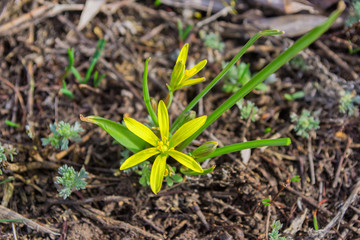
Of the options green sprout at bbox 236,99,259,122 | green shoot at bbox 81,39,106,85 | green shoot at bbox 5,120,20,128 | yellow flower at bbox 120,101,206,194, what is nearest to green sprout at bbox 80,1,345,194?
yellow flower at bbox 120,101,206,194

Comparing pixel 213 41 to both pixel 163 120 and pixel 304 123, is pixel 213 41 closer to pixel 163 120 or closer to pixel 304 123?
pixel 304 123

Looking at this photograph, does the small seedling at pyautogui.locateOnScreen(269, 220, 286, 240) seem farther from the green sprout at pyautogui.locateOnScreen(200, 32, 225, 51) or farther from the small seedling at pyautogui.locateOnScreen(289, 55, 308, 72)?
the green sprout at pyautogui.locateOnScreen(200, 32, 225, 51)

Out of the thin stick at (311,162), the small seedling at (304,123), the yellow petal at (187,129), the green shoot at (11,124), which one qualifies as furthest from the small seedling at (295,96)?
the green shoot at (11,124)

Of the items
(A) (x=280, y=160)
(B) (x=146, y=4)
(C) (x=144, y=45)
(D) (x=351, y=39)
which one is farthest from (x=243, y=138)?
(B) (x=146, y=4)

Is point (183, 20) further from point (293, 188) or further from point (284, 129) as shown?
point (293, 188)

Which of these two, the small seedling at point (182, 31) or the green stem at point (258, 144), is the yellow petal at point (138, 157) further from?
the small seedling at point (182, 31)

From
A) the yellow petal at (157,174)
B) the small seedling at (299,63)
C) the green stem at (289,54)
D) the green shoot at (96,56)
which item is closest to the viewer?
the green stem at (289,54)

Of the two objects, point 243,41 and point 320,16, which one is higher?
point 320,16

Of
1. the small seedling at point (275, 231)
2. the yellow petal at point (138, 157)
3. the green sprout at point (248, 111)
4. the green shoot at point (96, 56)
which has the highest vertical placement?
the green shoot at point (96, 56)
